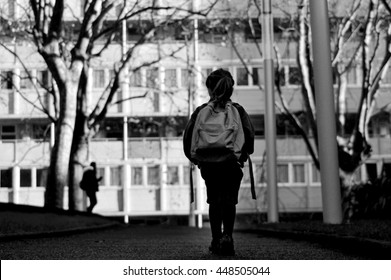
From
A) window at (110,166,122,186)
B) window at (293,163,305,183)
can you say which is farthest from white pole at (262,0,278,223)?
window at (110,166,122,186)

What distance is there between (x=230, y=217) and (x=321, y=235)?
10.1ft

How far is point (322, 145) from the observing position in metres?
13.6

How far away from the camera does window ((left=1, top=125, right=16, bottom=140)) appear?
134ft

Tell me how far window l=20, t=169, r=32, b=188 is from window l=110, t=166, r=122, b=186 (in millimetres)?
4363

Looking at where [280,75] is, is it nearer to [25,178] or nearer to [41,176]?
[41,176]

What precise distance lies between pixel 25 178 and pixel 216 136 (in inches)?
1573

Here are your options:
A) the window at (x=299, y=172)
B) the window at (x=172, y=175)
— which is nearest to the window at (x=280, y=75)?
the window at (x=299, y=172)

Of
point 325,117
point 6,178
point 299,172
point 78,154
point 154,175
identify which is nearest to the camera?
point 325,117

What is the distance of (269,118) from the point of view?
20.8 m

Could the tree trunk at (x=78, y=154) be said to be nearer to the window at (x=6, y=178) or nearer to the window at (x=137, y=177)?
the window at (x=6, y=178)

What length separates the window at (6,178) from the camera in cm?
4507

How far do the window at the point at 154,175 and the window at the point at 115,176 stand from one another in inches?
63.2

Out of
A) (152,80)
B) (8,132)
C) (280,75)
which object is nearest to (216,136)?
(280,75)
